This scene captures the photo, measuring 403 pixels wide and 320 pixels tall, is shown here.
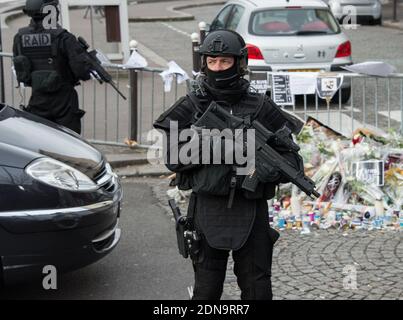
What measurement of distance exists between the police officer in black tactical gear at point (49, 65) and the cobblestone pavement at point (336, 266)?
235 centimetres

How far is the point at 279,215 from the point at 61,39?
8.09 ft

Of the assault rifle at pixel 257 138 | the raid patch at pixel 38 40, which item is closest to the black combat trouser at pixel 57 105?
the raid patch at pixel 38 40

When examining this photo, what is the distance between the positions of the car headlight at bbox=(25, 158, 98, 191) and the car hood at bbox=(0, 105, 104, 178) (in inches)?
3.7

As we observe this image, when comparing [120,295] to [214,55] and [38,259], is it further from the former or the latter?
[214,55]

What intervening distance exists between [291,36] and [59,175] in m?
7.88

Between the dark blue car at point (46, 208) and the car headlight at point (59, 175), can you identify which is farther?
the car headlight at point (59, 175)

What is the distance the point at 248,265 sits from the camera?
14.1ft

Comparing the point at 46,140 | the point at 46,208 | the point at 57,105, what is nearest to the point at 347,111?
the point at 57,105

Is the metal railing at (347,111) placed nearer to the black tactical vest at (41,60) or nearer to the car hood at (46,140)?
the black tactical vest at (41,60)

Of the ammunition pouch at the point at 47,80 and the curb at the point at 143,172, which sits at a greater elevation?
the ammunition pouch at the point at 47,80

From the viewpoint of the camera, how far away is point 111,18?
51.0ft

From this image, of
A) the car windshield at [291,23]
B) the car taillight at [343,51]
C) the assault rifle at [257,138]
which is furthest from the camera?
the car windshield at [291,23]

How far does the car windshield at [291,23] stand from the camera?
1256 cm

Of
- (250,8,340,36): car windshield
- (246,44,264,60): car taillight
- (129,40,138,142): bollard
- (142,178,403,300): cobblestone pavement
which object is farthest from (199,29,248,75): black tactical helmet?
(250,8,340,36): car windshield
